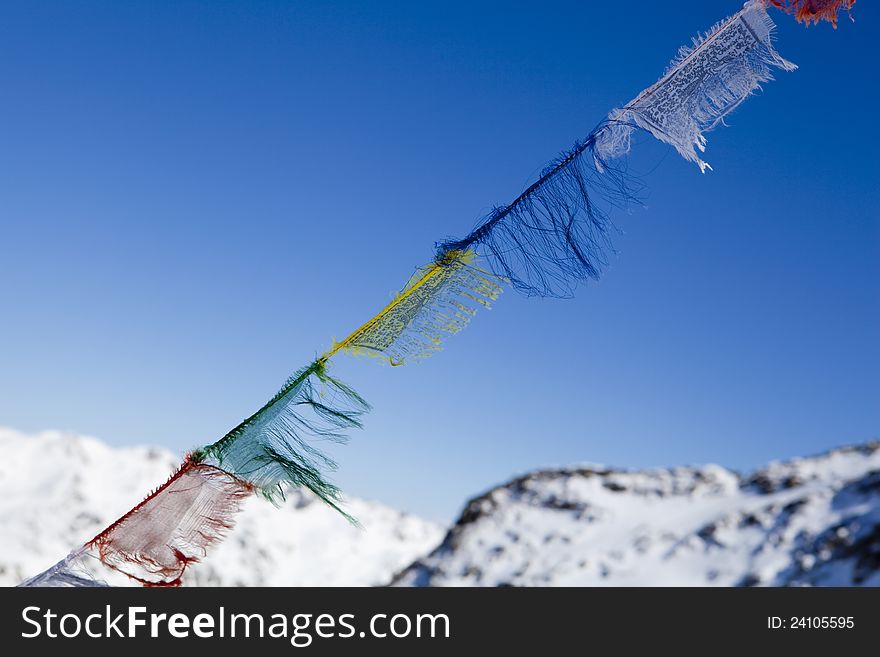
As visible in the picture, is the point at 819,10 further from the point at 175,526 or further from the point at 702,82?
the point at 175,526

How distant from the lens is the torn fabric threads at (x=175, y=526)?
493 cm

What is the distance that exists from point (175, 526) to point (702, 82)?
13.6 ft

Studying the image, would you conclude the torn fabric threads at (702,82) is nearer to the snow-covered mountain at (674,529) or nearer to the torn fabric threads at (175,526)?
the torn fabric threads at (175,526)

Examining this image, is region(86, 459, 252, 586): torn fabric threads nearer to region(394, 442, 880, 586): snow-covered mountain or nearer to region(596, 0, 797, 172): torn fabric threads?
region(596, 0, 797, 172): torn fabric threads

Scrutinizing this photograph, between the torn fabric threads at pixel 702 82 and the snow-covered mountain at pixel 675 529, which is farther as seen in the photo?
the snow-covered mountain at pixel 675 529

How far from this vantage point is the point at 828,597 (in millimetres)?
15742

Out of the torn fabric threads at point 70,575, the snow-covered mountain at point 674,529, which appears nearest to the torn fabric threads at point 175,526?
the torn fabric threads at point 70,575

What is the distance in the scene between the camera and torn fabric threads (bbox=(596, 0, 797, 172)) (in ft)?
15.9

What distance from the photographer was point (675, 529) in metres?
83.6

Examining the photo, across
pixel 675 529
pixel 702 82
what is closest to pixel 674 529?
pixel 675 529

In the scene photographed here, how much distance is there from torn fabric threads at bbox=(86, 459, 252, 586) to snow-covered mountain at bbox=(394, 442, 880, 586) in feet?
201

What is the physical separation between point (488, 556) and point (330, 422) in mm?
89208

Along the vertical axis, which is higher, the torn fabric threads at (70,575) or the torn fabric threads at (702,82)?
the torn fabric threads at (702,82)

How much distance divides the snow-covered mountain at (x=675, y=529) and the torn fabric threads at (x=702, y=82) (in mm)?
60685
